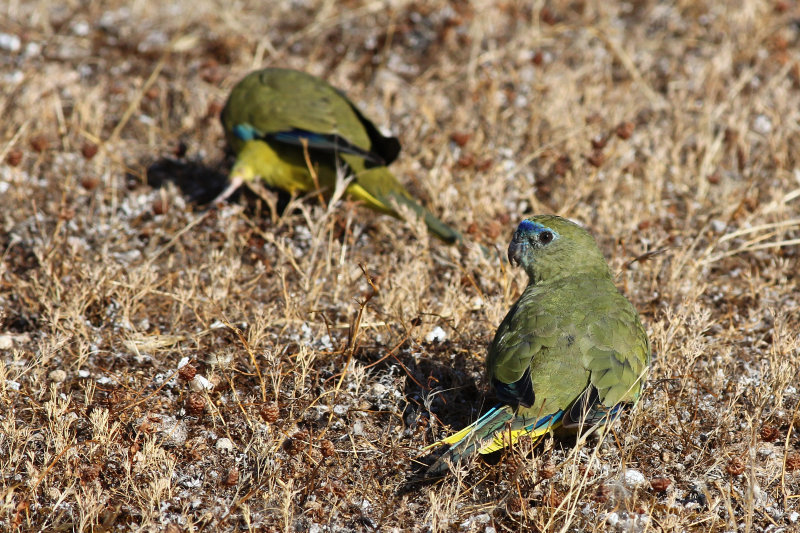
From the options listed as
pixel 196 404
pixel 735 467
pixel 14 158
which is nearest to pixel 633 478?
pixel 735 467

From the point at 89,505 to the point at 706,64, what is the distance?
237 inches

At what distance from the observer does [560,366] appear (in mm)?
3414

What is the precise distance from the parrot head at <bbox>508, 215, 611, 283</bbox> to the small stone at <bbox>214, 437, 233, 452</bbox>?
5.49ft

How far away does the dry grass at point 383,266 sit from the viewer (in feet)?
11.3

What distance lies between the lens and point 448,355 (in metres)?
4.29

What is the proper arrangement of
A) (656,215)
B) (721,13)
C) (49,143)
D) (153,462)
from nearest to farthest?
1. (153,462)
2. (656,215)
3. (49,143)
4. (721,13)

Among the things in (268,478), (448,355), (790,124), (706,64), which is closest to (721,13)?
(706,64)

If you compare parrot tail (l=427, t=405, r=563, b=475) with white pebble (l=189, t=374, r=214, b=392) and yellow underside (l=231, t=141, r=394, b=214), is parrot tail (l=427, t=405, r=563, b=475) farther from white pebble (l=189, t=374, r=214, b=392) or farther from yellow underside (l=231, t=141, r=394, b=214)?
yellow underside (l=231, t=141, r=394, b=214)

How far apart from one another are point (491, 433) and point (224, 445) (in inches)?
48.2

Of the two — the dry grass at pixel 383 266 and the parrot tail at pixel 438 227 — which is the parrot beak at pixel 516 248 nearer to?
the dry grass at pixel 383 266

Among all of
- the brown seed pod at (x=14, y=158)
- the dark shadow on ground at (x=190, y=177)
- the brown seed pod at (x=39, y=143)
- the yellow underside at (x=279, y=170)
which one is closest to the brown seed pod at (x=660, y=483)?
the yellow underside at (x=279, y=170)

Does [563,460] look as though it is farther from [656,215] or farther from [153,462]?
[656,215]

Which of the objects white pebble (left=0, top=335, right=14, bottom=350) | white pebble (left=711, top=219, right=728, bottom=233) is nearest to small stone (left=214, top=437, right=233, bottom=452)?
white pebble (left=0, top=335, right=14, bottom=350)

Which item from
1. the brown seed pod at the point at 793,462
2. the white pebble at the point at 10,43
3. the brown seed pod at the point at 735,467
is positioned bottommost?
the brown seed pod at the point at 793,462
